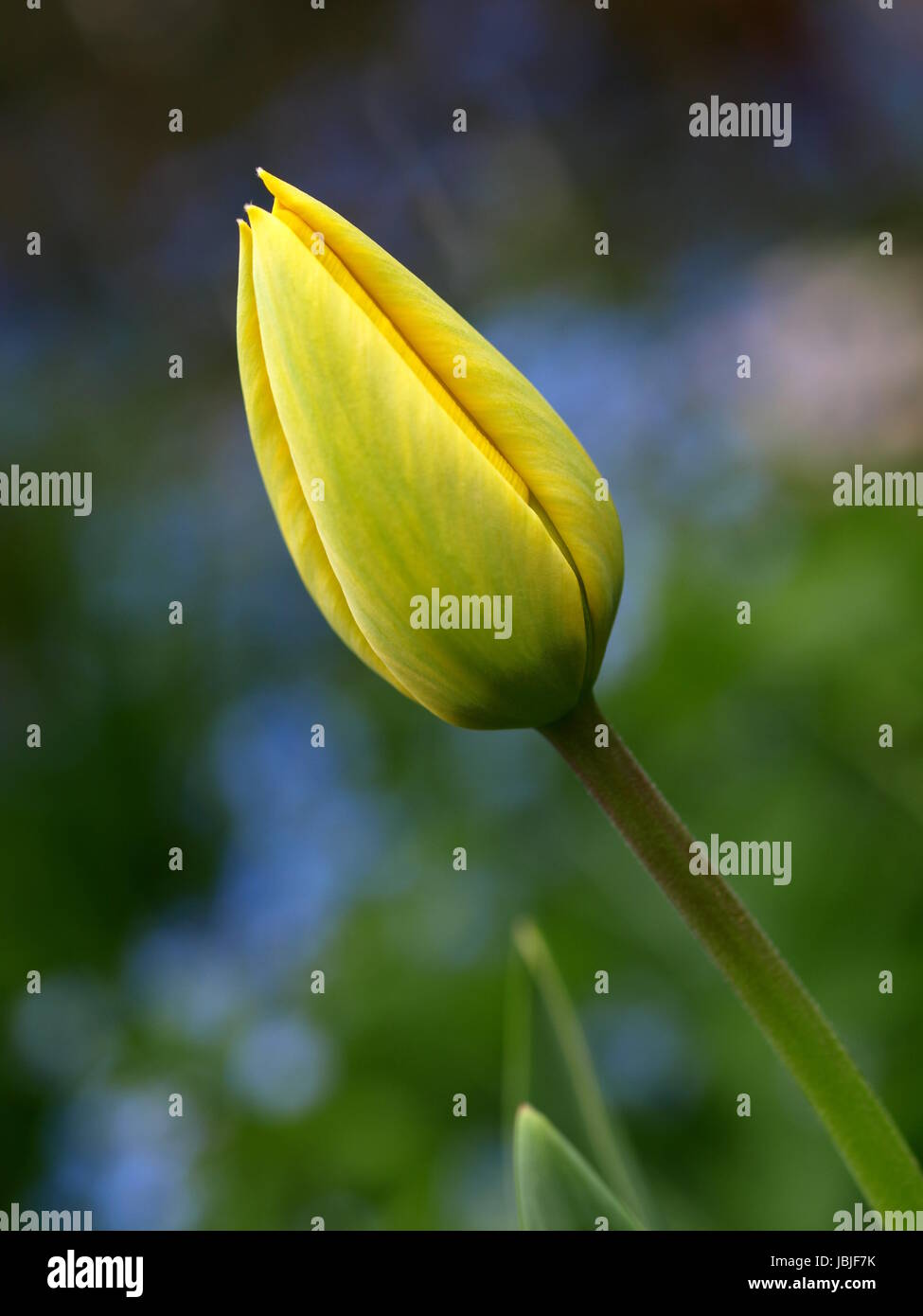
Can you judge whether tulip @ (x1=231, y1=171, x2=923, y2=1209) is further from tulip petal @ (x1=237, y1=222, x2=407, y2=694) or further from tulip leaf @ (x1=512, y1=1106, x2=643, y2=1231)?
tulip leaf @ (x1=512, y1=1106, x2=643, y2=1231)

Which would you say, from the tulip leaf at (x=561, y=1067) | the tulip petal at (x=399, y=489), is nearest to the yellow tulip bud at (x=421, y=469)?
the tulip petal at (x=399, y=489)

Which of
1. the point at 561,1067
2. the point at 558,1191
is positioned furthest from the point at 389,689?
the point at 558,1191

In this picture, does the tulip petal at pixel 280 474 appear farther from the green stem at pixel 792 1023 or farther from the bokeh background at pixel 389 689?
the bokeh background at pixel 389 689

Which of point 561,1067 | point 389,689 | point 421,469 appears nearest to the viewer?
point 421,469

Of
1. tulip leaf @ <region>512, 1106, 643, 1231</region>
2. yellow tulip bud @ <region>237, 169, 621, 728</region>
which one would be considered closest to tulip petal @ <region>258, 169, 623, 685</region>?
yellow tulip bud @ <region>237, 169, 621, 728</region>

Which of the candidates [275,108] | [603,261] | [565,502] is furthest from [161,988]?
→ [275,108]

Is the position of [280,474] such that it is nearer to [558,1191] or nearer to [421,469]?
[421,469]
